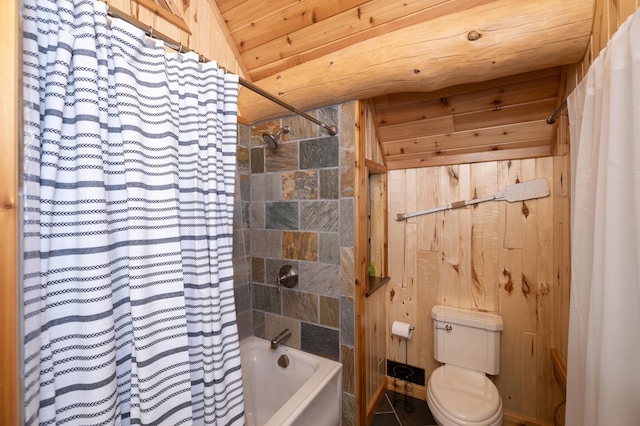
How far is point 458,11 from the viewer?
129 cm

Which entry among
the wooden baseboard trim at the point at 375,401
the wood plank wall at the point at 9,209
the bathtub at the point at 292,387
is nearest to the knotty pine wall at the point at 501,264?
the wooden baseboard trim at the point at 375,401

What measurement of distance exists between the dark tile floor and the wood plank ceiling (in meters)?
1.93

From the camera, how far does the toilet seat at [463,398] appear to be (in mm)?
1412

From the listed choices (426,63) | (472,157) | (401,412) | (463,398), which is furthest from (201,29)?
(401,412)

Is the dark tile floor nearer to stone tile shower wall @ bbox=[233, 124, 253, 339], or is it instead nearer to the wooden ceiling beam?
stone tile shower wall @ bbox=[233, 124, 253, 339]

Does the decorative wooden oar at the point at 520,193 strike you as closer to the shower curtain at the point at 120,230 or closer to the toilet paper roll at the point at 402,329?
the toilet paper roll at the point at 402,329

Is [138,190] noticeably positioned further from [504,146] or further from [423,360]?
[423,360]

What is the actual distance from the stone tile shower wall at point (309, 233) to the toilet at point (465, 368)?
0.56m

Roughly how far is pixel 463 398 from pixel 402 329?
0.57 metres

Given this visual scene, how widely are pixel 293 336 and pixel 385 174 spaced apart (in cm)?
148

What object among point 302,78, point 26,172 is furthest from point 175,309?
point 302,78

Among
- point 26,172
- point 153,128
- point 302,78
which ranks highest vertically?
point 302,78

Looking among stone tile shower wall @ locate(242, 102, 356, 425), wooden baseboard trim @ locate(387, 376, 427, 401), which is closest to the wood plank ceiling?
stone tile shower wall @ locate(242, 102, 356, 425)

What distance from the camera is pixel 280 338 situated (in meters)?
1.77
